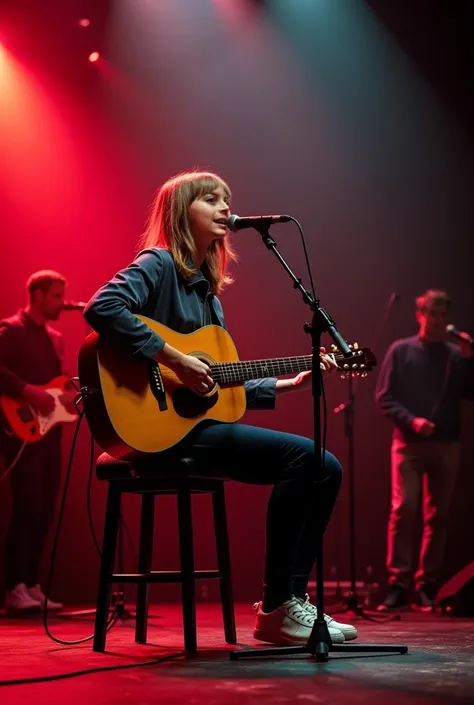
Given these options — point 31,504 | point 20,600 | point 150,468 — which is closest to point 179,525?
point 150,468

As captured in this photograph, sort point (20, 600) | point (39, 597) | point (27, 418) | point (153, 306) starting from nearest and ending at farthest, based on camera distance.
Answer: point (153, 306) < point (20, 600) < point (39, 597) < point (27, 418)

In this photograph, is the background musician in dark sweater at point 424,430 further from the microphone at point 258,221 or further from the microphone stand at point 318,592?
the microphone at point 258,221

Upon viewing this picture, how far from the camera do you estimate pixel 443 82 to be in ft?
23.5

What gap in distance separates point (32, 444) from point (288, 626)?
3106 mm

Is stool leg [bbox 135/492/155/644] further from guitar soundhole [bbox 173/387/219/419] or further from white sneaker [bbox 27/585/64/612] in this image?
white sneaker [bbox 27/585/64/612]

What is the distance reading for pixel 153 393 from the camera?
3.38 metres

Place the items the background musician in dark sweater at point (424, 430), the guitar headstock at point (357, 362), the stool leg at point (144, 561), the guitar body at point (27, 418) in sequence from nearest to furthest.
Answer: the guitar headstock at point (357, 362) < the stool leg at point (144, 561) < the guitar body at point (27, 418) < the background musician in dark sweater at point (424, 430)

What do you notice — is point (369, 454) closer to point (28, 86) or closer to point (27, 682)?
point (28, 86)

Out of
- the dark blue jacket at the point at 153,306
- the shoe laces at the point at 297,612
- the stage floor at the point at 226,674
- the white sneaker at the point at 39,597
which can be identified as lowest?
the white sneaker at the point at 39,597

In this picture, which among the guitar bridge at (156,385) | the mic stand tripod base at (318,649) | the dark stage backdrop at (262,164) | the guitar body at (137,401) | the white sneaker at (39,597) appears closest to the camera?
the mic stand tripod base at (318,649)

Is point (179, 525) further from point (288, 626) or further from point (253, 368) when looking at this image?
point (253, 368)

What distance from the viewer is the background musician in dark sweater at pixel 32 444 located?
598 centimetres

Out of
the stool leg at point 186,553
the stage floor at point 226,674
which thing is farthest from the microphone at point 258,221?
the stage floor at point 226,674

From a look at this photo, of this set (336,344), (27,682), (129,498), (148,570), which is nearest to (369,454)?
(129,498)
